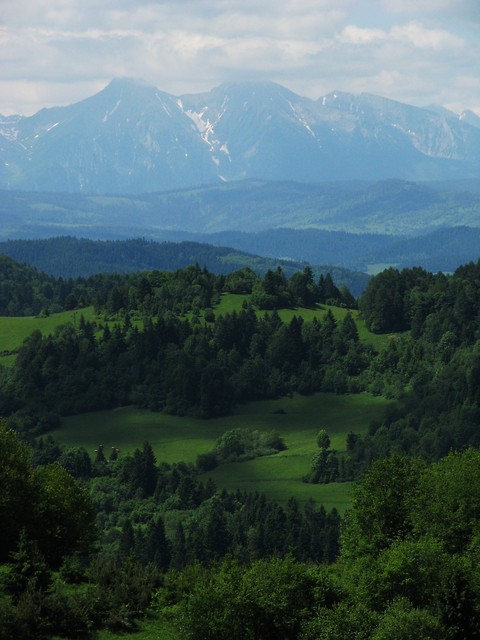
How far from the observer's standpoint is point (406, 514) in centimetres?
6606

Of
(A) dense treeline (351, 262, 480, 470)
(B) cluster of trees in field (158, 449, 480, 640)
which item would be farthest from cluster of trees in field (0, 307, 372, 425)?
(B) cluster of trees in field (158, 449, 480, 640)

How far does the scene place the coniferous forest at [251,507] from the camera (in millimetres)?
51719

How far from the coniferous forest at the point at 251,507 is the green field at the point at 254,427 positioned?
2.67 metres

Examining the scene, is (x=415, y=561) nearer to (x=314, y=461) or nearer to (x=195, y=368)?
(x=314, y=461)

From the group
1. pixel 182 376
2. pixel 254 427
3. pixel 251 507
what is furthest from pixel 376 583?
pixel 182 376

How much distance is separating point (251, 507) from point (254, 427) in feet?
152

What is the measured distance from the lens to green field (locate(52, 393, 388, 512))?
493 ft

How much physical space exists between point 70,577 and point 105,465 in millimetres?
96199

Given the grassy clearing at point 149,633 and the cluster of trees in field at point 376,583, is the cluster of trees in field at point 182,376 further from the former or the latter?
the grassy clearing at point 149,633

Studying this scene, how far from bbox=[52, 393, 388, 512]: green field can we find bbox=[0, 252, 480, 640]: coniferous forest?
8.75ft

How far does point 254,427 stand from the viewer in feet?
570

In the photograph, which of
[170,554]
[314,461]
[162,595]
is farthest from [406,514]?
[314,461]

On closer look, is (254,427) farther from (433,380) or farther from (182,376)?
(433,380)

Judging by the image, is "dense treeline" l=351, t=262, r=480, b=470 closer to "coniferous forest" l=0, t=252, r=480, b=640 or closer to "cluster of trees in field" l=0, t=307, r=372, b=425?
"coniferous forest" l=0, t=252, r=480, b=640
